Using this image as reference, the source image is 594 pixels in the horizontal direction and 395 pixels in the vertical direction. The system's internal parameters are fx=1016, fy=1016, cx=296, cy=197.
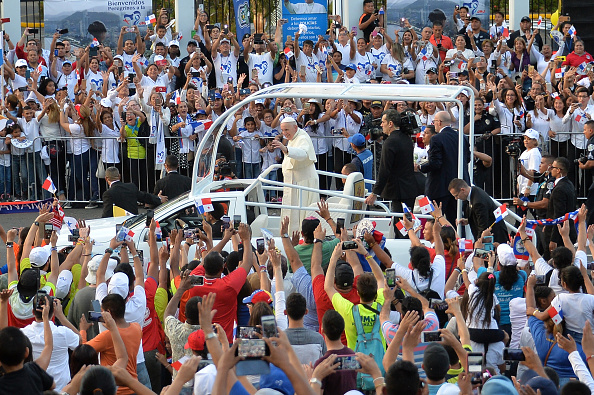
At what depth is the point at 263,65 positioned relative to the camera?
62.5 feet

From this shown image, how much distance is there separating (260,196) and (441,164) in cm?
217

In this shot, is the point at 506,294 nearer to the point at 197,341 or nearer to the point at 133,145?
the point at 197,341

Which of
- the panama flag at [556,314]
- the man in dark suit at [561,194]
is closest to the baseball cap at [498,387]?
the panama flag at [556,314]

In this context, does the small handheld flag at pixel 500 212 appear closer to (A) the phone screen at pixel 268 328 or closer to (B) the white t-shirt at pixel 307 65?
(A) the phone screen at pixel 268 328

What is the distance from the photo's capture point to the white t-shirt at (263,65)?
19062 millimetres

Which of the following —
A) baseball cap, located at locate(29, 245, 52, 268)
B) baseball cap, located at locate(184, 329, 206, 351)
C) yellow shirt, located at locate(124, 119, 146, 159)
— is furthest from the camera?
yellow shirt, located at locate(124, 119, 146, 159)

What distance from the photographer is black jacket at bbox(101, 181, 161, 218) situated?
13.4 metres

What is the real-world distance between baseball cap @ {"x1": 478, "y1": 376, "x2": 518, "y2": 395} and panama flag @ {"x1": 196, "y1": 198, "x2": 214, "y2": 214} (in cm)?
595

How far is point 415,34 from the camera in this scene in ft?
63.7

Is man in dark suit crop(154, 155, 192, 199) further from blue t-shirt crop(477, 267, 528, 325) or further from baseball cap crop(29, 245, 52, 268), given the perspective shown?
blue t-shirt crop(477, 267, 528, 325)

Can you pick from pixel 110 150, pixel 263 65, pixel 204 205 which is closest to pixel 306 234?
pixel 204 205

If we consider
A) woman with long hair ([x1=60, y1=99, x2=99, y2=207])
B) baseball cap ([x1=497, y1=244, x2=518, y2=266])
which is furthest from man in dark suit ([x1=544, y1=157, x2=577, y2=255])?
woman with long hair ([x1=60, y1=99, x2=99, y2=207])

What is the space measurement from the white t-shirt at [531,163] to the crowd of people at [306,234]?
4cm

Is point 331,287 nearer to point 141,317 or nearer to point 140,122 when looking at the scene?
point 141,317
